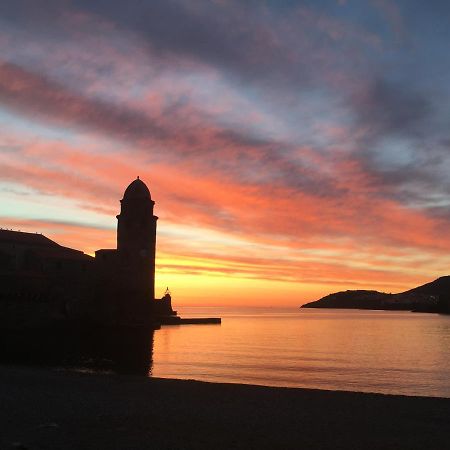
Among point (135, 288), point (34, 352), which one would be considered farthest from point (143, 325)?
point (34, 352)

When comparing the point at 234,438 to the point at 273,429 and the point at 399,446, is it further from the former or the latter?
the point at 399,446

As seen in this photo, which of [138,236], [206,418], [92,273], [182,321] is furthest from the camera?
[182,321]

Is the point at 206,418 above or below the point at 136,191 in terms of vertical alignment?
below

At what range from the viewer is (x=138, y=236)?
9419 cm

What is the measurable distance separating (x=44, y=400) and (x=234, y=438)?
7.26m

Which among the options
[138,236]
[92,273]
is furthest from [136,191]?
[92,273]

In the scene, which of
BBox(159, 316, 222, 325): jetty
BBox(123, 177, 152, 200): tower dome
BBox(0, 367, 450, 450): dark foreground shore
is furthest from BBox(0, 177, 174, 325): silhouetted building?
BBox(0, 367, 450, 450): dark foreground shore

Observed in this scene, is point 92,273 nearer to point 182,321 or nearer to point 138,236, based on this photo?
point 138,236

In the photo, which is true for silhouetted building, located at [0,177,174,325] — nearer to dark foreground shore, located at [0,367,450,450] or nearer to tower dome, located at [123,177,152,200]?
tower dome, located at [123,177,152,200]

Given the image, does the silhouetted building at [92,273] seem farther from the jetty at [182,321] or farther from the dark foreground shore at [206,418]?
the dark foreground shore at [206,418]

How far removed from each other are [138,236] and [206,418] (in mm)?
79732

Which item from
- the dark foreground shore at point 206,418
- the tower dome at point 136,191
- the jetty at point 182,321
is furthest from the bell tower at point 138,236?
the dark foreground shore at point 206,418

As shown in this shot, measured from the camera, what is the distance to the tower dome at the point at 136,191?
3713 inches

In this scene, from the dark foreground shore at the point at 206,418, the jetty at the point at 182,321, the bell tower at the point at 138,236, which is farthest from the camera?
the jetty at the point at 182,321
